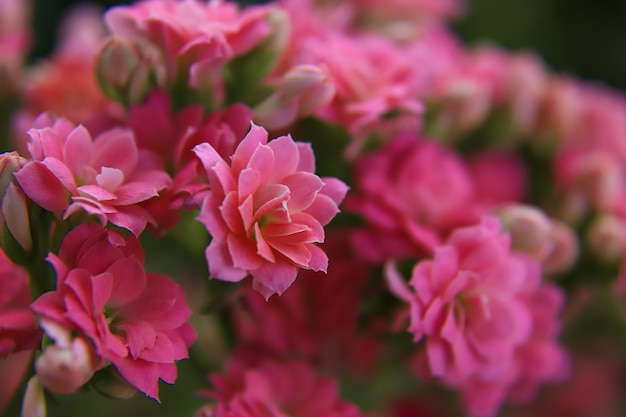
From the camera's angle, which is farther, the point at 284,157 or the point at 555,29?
the point at 555,29

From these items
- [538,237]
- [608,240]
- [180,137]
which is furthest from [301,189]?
[608,240]

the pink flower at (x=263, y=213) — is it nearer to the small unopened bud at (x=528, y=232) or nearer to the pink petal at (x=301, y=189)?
the pink petal at (x=301, y=189)

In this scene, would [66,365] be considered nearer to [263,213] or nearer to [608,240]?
[263,213]

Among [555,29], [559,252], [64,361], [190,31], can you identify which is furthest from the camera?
[555,29]

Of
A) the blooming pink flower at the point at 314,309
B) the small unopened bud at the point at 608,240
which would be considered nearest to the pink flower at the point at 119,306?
the blooming pink flower at the point at 314,309

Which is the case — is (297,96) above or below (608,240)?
above

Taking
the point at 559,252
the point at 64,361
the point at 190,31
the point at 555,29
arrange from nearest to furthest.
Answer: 1. the point at 64,361
2. the point at 190,31
3. the point at 559,252
4. the point at 555,29

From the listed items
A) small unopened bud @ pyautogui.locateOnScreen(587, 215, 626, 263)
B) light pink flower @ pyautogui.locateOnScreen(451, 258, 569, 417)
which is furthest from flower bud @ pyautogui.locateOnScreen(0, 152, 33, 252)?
small unopened bud @ pyautogui.locateOnScreen(587, 215, 626, 263)
